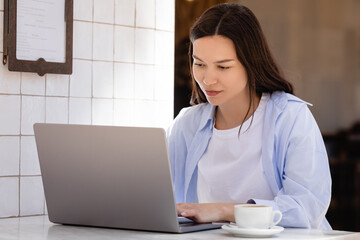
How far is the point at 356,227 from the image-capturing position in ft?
15.7

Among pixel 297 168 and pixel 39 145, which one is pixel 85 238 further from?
pixel 297 168

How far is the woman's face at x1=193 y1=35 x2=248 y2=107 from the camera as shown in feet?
6.61

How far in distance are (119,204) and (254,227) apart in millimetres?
347

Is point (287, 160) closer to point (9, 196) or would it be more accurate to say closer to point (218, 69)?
point (218, 69)

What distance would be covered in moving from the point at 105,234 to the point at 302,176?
0.59 meters

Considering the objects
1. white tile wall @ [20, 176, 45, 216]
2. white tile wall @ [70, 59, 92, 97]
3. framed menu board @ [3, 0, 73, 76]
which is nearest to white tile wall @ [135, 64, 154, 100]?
white tile wall @ [70, 59, 92, 97]

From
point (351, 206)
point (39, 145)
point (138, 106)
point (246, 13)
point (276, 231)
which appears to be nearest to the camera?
point (276, 231)

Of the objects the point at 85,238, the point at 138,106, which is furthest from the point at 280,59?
the point at 85,238

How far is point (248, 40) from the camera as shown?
2.07 meters

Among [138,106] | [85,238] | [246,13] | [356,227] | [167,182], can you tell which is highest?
[246,13]

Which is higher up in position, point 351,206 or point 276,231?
point 276,231

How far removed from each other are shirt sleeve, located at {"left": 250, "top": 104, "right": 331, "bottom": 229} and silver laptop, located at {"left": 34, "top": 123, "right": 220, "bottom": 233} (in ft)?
0.73

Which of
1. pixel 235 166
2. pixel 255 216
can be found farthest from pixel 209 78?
pixel 255 216

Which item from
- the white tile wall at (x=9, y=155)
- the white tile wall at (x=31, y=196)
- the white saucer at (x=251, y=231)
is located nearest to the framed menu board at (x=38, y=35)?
the white tile wall at (x=9, y=155)
